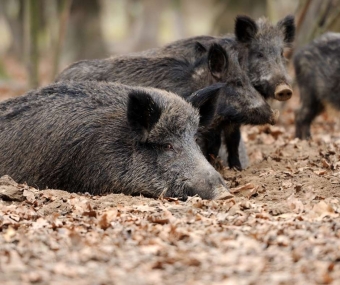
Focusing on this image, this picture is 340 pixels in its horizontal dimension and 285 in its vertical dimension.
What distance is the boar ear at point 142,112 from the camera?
7418 millimetres

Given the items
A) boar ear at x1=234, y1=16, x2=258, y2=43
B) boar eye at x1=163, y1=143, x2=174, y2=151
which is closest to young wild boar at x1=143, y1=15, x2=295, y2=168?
boar ear at x1=234, y1=16, x2=258, y2=43

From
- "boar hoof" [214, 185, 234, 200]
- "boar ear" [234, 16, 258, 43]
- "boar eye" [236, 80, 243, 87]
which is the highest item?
"boar ear" [234, 16, 258, 43]

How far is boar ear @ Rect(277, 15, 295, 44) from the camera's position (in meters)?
10.2

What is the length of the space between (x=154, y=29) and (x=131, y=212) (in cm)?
2956

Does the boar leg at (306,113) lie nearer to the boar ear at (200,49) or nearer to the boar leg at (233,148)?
the boar leg at (233,148)

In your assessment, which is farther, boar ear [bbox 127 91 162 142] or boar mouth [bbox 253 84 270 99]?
boar mouth [bbox 253 84 270 99]

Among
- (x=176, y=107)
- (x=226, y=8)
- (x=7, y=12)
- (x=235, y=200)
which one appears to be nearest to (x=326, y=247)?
(x=235, y=200)

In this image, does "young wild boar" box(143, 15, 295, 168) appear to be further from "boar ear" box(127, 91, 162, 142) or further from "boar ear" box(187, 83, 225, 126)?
"boar ear" box(127, 91, 162, 142)

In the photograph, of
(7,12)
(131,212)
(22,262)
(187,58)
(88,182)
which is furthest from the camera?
(7,12)

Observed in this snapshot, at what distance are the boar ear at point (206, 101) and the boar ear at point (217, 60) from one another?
1054 mm

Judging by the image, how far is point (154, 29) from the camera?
35312 mm

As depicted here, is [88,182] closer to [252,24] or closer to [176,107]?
[176,107]

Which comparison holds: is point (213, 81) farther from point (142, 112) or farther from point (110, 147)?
point (110, 147)

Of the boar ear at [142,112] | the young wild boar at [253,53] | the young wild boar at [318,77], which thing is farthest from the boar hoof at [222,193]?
the young wild boar at [318,77]
